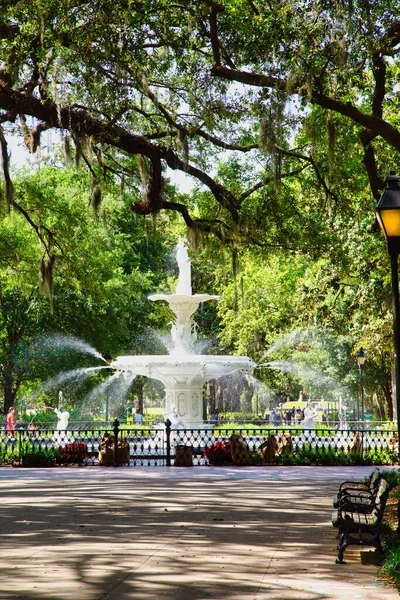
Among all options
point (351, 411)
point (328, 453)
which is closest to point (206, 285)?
point (351, 411)

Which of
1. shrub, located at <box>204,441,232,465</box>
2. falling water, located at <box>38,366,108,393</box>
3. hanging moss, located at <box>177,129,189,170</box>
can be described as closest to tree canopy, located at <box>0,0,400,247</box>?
hanging moss, located at <box>177,129,189,170</box>

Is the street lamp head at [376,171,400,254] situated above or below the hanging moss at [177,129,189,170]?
below

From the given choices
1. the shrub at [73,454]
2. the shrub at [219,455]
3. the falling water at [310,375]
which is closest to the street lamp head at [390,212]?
the shrub at [219,455]

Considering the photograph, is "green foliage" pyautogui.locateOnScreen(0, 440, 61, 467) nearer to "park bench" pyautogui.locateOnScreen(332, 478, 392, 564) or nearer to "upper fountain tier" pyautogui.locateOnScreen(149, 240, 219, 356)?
"upper fountain tier" pyautogui.locateOnScreen(149, 240, 219, 356)

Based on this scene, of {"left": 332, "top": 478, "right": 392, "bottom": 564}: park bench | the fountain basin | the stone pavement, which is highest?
the fountain basin

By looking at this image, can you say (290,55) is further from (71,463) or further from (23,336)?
(23,336)

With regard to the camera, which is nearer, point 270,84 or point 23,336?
point 270,84

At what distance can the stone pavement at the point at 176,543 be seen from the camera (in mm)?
6945

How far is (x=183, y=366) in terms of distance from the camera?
985 inches

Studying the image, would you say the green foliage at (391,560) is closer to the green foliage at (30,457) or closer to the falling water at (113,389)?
the green foliage at (30,457)

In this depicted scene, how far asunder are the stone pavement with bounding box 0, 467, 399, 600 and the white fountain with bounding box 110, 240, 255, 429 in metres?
8.13

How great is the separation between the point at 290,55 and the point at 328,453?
37.9ft

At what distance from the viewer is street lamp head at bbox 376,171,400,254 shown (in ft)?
29.8

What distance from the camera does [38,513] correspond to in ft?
39.6
